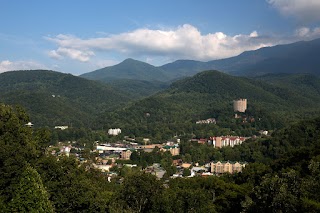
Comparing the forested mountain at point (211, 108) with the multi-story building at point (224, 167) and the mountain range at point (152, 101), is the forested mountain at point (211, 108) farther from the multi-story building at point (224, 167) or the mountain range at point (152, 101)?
the multi-story building at point (224, 167)

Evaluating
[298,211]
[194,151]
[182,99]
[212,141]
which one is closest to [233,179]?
[298,211]

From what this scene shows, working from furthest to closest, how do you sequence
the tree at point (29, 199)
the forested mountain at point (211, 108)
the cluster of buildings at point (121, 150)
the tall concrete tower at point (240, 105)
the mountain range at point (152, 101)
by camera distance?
the tall concrete tower at point (240, 105) → the mountain range at point (152, 101) → the forested mountain at point (211, 108) → the cluster of buildings at point (121, 150) → the tree at point (29, 199)

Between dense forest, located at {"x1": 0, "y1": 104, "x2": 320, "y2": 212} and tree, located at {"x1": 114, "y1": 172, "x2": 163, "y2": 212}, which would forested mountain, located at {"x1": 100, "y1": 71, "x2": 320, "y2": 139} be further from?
tree, located at {"x1": 114, "y1": 172, "x2": 163, "y2": 212}

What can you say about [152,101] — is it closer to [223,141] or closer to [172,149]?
[223,141]

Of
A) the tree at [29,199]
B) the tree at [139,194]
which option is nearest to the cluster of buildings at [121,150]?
the tree at [139,194]

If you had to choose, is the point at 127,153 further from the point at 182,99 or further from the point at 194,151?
the point at 182,99

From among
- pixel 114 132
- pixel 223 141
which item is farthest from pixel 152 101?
pixel 223 141

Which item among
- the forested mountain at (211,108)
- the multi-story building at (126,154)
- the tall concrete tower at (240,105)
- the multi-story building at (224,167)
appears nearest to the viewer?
the multi-story building at (224,167)
